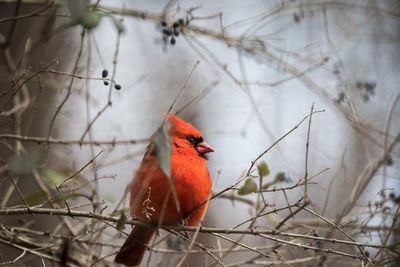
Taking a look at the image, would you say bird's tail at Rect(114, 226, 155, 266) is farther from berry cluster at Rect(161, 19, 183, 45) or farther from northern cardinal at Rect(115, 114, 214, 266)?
berry cluster at Rect(161, 19, 183, 45)

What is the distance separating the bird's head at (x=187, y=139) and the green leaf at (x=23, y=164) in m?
1.30

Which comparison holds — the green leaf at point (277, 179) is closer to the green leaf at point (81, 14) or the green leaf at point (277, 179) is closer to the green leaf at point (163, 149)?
the green leaf at point (163, 149)

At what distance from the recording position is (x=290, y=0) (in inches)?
135

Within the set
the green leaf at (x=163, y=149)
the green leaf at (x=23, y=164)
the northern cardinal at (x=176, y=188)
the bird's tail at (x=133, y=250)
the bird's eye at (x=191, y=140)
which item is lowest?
the bird's tail at (x=133, y=250)

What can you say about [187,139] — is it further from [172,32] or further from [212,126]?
[212,126]

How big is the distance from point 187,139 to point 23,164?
148cm

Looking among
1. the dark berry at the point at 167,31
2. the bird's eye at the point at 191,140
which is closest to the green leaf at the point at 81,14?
the dark berry at the point at 167,31

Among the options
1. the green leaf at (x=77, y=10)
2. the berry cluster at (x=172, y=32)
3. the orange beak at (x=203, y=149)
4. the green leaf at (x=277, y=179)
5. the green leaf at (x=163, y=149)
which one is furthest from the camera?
the orange beak at (x=203, y=149)

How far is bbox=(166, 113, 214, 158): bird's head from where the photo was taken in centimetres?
326

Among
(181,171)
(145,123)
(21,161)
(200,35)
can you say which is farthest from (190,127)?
(21,161)

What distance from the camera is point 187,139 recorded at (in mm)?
3338

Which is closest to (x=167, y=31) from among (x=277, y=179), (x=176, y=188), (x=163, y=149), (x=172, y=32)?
(x=172, y=32)

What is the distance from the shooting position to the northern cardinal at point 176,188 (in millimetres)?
2834

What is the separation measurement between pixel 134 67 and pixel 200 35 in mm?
1833
